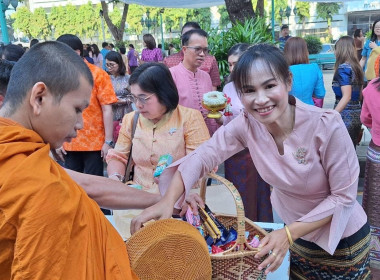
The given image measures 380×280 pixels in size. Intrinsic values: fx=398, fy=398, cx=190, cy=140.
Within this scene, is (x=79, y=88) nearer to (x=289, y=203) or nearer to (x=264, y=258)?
(x=264, y=258)

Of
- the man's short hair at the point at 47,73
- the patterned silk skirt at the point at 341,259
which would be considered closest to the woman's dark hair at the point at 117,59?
the patterned silk skirt at the point at 341,259

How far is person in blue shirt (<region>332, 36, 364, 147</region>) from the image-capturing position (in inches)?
173

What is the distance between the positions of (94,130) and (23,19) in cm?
5850

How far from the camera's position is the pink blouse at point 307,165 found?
1470mm

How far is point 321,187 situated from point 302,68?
2.78 meters

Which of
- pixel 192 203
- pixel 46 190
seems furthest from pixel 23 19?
pixel 46 190

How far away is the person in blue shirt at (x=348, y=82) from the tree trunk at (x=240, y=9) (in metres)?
2.10

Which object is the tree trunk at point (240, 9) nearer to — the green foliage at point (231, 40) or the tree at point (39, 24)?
the green foliage at point (231, 40)

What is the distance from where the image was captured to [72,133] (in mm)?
1180

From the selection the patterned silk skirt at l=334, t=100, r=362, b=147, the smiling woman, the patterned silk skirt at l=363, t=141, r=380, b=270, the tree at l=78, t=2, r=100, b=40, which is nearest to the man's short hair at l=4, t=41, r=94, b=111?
the smiling woman

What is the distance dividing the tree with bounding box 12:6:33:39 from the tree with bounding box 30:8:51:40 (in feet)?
1.71

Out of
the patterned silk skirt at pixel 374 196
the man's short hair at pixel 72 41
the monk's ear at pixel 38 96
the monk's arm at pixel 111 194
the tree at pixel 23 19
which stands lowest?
the patterned silk skirt at pixel 374 196

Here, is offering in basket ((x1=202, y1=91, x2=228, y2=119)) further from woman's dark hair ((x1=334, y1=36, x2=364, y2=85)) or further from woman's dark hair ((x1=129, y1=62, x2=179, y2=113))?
woman's dark hair ((x1=334, y1=36, x2=364, y2=85))

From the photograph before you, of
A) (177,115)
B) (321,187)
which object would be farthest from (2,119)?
(177,115)
